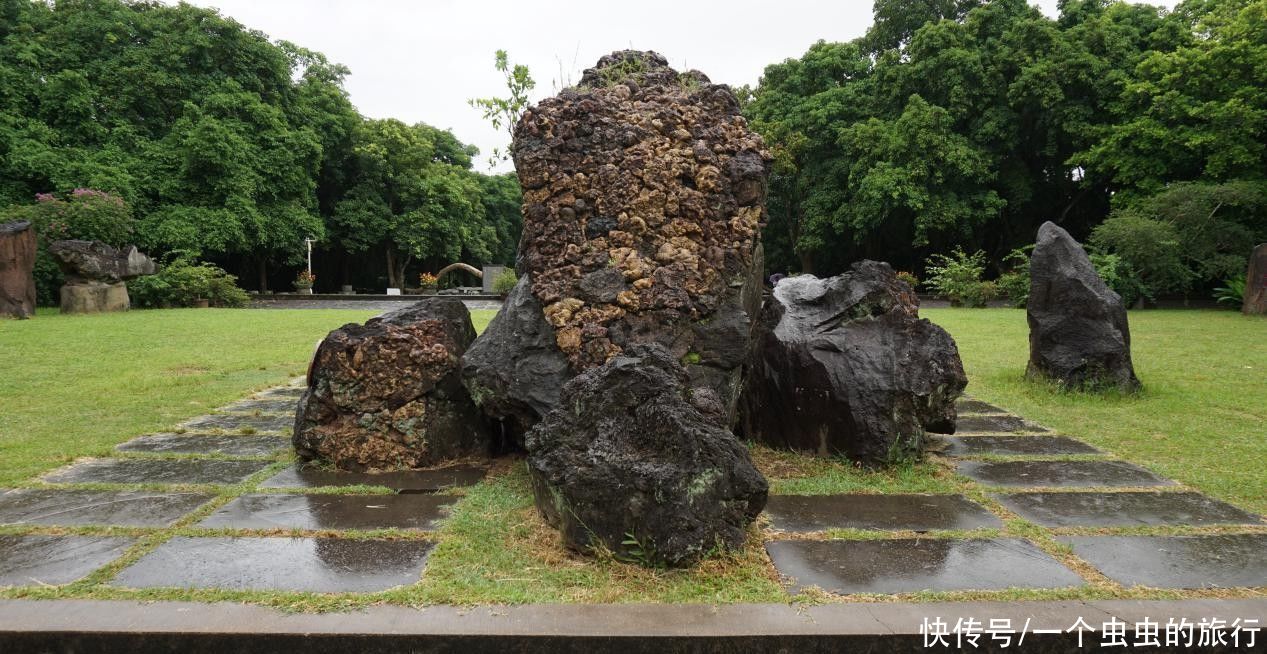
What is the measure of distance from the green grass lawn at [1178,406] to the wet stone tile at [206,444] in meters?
5.78

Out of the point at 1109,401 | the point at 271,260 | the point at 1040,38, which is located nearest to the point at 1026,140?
the point at 1040,38

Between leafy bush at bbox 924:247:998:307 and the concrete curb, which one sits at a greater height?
leafy bush at bbox 924:247:998:307

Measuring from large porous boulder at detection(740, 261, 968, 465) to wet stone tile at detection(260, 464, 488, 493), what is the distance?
1977 millimetres

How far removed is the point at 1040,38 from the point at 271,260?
95.9 ft

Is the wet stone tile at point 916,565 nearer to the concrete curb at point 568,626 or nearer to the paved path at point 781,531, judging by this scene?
the paved path at point 781,531

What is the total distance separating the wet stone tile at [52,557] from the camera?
8.89 feet

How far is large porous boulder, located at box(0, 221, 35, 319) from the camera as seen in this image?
45.2ft

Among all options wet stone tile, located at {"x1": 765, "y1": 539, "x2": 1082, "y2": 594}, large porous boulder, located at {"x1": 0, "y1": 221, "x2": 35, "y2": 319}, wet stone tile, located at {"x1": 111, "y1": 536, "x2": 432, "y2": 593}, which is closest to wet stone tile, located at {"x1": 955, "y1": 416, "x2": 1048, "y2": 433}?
wet stone tile, located at {"x1": 765, "y1": 539, "x2": 1082, "y2": 594}

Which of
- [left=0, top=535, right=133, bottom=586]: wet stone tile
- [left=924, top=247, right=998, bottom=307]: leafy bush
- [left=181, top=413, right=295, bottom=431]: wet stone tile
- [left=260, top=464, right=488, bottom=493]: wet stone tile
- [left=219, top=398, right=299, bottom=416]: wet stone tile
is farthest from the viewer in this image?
[left=924, top=247, right=998, bottom=307]: leafy bush

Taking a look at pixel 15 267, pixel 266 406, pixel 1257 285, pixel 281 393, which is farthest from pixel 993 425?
pixel 15 267

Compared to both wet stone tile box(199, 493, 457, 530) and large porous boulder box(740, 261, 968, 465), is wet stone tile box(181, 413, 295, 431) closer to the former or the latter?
wet stone tile box(199, 493, 457, 530)

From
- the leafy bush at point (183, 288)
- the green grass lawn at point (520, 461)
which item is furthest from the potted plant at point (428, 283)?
the green grass lawn at point (520, 461)

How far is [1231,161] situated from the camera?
18.4m

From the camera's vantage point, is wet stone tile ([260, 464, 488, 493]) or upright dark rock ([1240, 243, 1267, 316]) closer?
wet stone tile ([260, 464, 488, 493])
